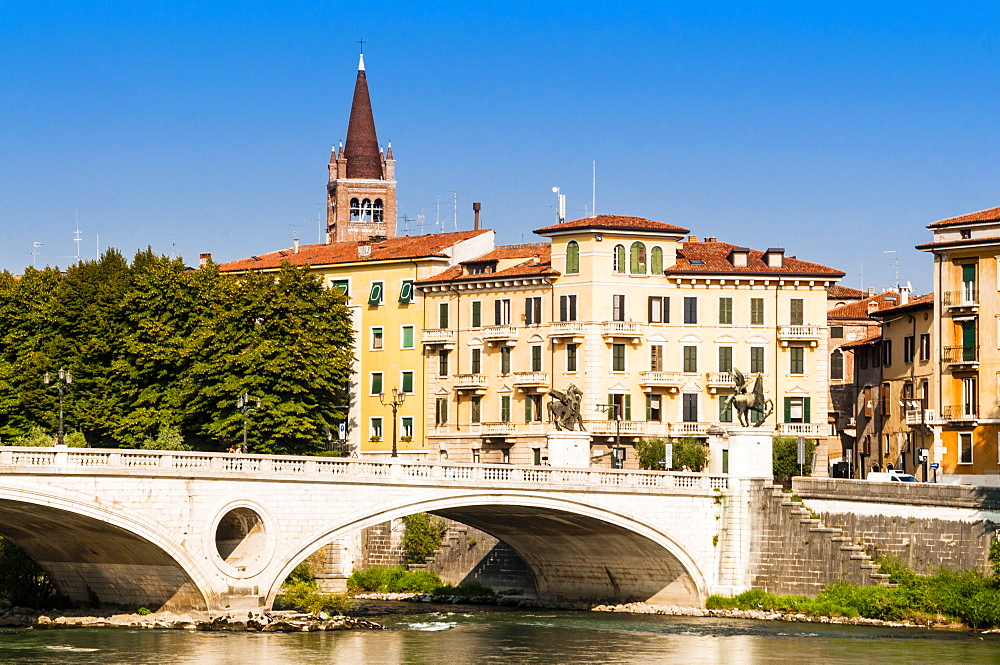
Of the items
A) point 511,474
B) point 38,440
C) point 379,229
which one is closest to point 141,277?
point 38,440

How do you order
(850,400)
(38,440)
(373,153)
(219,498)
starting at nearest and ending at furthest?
1. (219,498)
2. (38,440)
3. (850,400)
4. (373,153)

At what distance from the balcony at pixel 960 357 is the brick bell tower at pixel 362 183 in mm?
57267

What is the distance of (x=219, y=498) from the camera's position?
64000 millimetres

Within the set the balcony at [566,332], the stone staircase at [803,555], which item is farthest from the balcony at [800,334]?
Answer: the stone staircase at [803,555]

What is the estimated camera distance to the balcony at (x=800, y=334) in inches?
3688

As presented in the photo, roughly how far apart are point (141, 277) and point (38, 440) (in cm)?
1035

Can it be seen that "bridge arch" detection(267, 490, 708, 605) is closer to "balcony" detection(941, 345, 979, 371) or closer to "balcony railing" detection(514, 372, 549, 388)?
"balcony railing" detection(514, 372, 549, 388)

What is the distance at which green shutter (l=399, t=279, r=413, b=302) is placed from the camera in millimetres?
99812

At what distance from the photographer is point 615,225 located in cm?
9338

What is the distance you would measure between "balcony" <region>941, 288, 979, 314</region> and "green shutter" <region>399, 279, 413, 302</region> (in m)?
25.9

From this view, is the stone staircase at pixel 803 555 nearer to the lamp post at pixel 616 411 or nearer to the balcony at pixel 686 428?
→ the lamp post at pixel 616 411

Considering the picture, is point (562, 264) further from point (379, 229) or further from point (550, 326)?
point (379, 229)

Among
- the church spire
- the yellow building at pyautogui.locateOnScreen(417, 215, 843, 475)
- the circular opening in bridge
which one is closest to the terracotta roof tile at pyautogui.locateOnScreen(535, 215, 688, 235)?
the yellow building at pyautogui.locateOnScreen(417, 215, 843, 475)

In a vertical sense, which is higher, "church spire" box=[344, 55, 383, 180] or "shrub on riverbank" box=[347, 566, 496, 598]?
"church spire" box=[344, 55, 383, 180]
